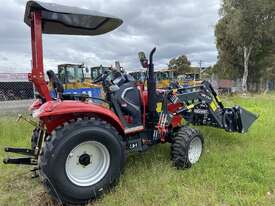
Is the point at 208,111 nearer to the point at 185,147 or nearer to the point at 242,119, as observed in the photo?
the point at 242,119

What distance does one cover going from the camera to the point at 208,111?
605cm

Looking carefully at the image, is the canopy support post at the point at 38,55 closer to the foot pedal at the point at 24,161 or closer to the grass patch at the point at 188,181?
the foot pedal at the point at 24,161

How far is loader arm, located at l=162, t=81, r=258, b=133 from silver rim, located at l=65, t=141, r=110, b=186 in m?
1.94

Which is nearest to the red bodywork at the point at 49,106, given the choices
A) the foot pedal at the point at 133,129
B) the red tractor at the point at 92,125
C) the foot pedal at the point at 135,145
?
the red tractor at the point at 92,125

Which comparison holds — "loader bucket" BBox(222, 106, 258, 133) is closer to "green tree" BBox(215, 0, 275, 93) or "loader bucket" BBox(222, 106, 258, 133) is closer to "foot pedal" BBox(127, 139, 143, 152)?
"foot pedal" BBox(127, 139, 143, 152)

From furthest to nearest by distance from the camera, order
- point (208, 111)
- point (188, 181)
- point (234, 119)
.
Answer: point (234, 119), point (208, 111), point (188, 181)

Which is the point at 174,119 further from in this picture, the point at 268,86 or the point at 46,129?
the point at 268,86

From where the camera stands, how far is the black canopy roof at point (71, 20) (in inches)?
144

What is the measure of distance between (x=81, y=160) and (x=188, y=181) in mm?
1504

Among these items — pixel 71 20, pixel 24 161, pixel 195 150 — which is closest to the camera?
pixel 71 20

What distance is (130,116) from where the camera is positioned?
4.80m

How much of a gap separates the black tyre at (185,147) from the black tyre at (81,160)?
1142mm

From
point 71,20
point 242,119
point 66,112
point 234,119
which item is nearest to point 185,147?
point 234,119

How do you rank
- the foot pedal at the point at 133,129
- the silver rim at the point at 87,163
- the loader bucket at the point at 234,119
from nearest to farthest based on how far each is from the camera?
the silver rim at the point at 87,163 < the foot pedal at the point at 133,129 < the loader bucket at the point at 234,119
